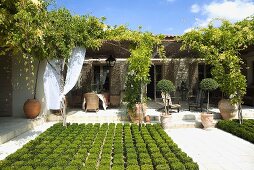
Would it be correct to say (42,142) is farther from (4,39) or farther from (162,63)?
(162,63)

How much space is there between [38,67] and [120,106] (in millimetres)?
4024

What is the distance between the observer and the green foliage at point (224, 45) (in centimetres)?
996

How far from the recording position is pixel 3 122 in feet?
29.6

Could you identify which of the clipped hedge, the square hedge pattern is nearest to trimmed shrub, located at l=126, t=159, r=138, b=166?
the square hedge pattern

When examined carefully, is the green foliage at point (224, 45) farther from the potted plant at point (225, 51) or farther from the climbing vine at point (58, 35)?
the climbing vine at point (58, 35)

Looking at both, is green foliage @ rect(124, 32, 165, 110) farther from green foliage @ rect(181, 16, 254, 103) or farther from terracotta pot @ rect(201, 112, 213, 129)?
terracotta pot @ rect(201, 112, 213, 129)

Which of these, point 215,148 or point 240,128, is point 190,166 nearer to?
point 215,148

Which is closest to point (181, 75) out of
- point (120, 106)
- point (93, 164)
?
point (120, 106)

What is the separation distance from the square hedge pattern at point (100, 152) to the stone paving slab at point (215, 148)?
1.55 feet

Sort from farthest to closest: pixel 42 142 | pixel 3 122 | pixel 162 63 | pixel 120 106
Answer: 1. pixel 162 63
2. pixel 120 106
3. pixel 3 122
4. pixel 42 142

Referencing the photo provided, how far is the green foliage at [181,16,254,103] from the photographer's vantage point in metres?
9.96

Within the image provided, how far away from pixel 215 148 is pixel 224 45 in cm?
488

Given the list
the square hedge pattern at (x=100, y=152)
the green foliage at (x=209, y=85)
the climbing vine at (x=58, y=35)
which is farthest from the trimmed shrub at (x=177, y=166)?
the green foliage at (x=209, y=85)

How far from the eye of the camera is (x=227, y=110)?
33.1 feet
